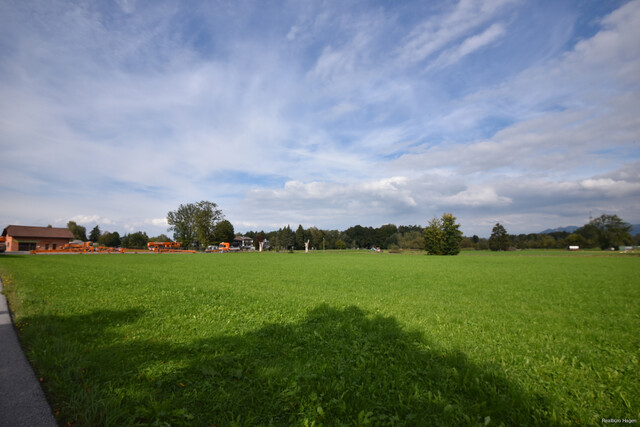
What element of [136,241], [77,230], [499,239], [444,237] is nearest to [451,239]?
[444,237]

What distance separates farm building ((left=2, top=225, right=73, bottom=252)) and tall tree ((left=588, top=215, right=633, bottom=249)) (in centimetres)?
16455

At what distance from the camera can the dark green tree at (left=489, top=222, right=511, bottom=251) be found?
98.3 meters

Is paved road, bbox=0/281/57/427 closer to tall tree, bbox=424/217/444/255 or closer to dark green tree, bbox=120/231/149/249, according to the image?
tall tree, bbox=424/217/444/255

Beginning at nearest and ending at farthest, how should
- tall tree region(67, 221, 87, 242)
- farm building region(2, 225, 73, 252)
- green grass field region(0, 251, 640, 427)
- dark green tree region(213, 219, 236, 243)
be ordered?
green grass field region(0, 251, 640, 427) → farm building region(2, 225, 73, 252) → dark green tree region(213, 219, 236, 243) → tall tree region(67, 221, 87, 242)

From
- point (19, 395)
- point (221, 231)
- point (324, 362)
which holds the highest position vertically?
point (221, 231)

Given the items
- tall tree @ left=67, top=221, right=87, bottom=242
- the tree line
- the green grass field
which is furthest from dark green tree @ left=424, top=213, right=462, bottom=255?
tall tree @ left=67, top=221, right=87, bottom=242

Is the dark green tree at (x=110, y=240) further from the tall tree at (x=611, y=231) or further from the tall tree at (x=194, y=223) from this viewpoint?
the tall tree at (x=611, y=231)

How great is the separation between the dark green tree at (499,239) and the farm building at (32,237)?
127m

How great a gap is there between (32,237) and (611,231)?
169 meters

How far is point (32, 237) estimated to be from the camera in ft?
Answer: 209

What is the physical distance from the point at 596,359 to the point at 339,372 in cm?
509

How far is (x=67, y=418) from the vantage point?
3.24 m

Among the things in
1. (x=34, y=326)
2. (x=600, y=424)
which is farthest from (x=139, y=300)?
(x=600, y=424)

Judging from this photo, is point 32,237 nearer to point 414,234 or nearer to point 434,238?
point 434,238
